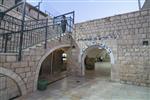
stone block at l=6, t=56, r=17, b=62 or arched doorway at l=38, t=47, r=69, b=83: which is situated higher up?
stone block at l=6, t=56, r=17, b=62

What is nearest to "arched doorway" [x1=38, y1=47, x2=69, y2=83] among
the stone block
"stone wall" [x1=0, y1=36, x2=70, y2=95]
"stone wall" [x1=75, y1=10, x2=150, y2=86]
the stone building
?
the stone building

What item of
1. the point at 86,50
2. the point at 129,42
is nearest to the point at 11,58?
the point at 86,50

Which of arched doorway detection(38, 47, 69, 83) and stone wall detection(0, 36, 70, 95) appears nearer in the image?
stone wall detection(0, 36, 70, 95)

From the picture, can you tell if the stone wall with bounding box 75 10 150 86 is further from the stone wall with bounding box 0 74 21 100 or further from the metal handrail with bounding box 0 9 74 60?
the stone wall with bounding box 0 74 21 100

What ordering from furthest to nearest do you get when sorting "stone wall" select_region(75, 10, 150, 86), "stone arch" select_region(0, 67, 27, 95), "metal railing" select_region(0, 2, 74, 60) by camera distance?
"stone wall" select_region(75, 10, 150, 86) < "metal railing" select_region(0, 2, 74, 60) < "stone arch" select_region(0, 67, 27, 95)

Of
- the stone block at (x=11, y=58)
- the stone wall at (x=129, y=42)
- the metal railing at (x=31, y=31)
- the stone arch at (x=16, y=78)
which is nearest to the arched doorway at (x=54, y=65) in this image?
the metal railing at (x=31, y=31)

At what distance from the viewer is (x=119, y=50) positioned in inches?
249

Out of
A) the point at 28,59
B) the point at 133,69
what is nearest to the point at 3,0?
the point at 28,59

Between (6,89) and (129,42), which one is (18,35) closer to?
(6,89)

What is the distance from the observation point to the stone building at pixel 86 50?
429 centimetres

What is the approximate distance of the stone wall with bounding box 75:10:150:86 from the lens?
5.70 metres

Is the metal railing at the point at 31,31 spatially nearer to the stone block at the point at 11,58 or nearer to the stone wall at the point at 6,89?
the stone block at the point at 11,58

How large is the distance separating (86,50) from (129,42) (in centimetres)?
250

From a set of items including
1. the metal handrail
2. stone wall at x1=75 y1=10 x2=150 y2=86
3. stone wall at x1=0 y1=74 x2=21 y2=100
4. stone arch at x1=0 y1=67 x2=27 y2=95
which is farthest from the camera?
stone wall at x1=75 y1=10 x2=150 y2=86
